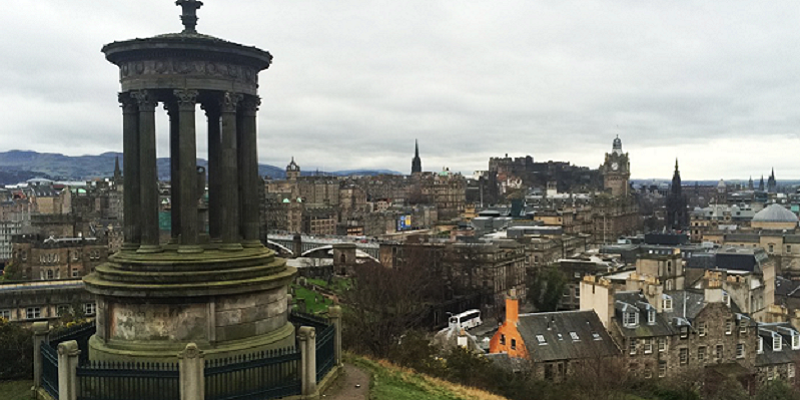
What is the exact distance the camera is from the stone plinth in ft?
48.9

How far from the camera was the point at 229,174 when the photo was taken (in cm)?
1672

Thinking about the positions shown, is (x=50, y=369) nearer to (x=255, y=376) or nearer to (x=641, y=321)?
(x=255, y=376)

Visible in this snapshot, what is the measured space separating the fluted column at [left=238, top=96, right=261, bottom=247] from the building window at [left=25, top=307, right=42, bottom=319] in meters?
44.6

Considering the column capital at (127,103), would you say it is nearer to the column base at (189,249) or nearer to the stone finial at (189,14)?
the stone finial at (189,14)

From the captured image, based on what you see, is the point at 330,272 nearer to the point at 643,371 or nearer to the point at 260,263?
the point at 643,371

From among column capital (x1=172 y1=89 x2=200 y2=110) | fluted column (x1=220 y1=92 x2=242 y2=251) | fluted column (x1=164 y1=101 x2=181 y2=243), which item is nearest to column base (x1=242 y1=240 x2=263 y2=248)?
fluted column (x1=220 y1=92 x2=242 y2=251)

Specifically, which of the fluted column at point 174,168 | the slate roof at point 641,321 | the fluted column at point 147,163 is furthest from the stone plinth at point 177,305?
the slate roof at point 641,321

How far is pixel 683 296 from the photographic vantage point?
40969 mm

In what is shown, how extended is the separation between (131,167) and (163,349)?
4.76m

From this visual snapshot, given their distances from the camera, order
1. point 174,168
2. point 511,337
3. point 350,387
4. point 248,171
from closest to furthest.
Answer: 1. point 350,387
2. point 174,168
3. point 248,171
4. point 511,337

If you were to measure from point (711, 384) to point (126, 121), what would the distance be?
106ft

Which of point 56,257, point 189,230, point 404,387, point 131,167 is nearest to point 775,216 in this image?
point 56,257

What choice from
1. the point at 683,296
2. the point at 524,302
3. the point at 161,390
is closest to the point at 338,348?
the point at 161,390

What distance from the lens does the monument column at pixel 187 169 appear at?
15922 millimetres
